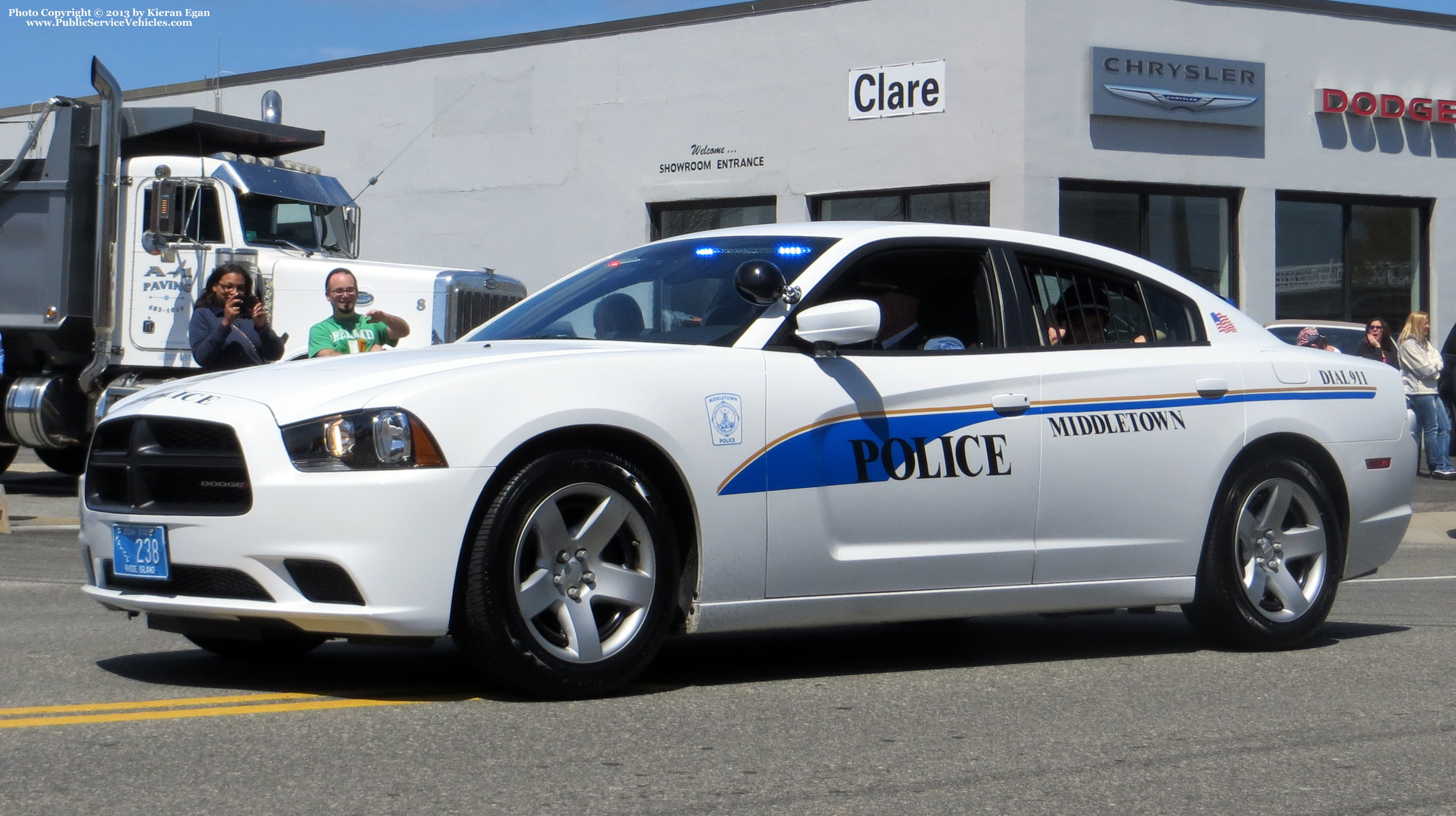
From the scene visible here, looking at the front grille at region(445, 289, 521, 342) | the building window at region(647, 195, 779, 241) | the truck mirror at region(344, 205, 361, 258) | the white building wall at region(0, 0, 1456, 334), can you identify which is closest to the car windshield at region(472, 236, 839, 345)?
the front grille at region(445, 289, 521, 342)

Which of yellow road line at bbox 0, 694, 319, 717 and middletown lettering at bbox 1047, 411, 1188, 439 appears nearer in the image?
yellow road line at bbox 0, 694, 319, 717

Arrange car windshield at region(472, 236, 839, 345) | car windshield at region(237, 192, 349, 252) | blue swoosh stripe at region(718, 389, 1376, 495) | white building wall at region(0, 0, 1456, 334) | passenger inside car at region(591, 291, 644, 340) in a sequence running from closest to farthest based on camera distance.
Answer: blue swoosh stripe at region(718, 389, 1376, 495) < car windshield at region(472, 236, 839, 345) < passenger inside car at region(591, 291, 644, 340) < car windshield at region(237, 192, 349, 252) < white building wall at region(0, 0, 1456, 334)

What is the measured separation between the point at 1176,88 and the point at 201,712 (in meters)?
18.7

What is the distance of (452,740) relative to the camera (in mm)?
4641

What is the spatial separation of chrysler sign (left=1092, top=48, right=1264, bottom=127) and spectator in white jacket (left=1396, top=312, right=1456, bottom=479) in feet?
16.8

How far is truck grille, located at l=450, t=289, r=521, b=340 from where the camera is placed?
47.0 feet

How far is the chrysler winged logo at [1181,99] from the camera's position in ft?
69.5

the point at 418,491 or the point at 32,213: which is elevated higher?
the point at 32,213

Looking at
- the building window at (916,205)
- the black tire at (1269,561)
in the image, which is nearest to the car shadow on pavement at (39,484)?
the building window at (916,205)

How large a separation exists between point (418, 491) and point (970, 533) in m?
2.11

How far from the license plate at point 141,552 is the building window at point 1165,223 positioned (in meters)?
17.2

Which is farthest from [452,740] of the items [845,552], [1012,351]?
[1012,351]

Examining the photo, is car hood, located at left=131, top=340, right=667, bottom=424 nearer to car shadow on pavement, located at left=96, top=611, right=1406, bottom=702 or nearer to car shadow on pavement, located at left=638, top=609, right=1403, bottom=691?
car shadow on pavement, located at left=96, top=611, right=1406, bottom=702

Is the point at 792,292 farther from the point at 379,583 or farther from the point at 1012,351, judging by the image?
the point at 379,583
